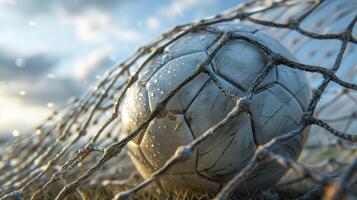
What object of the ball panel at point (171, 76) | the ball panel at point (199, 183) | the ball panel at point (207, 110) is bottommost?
the ball panel at point (199, 183)

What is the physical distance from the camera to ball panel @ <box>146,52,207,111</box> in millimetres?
2238

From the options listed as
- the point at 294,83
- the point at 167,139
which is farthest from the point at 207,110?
the point at 294,83

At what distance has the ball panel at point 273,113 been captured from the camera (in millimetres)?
2135

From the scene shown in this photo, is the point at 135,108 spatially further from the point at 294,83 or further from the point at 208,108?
the point at 294,83

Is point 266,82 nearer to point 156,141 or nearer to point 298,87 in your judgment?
point 298,87

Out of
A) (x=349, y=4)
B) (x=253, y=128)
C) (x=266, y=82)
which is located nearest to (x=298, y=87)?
(x=266, y=82)

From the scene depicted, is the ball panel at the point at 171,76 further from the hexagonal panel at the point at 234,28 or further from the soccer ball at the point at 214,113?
the hexagonal panel at the point at 234,28

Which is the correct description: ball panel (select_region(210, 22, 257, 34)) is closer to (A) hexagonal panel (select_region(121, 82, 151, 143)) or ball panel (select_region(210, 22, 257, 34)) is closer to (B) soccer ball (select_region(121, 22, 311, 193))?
(B) soccer ball (select_region(121, 22, 311, 193))

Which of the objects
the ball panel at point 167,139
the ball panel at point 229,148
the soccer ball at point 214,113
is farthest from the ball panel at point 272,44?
the ball panel at point 167,139

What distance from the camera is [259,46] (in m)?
2.26

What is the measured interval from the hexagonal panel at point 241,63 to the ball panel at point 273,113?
7 centimetres

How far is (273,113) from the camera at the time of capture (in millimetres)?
2174

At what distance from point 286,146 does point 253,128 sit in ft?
0.87

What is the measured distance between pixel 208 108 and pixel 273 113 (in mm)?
339
